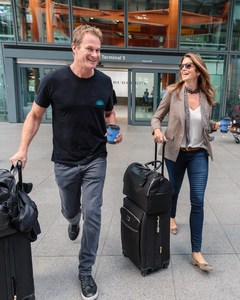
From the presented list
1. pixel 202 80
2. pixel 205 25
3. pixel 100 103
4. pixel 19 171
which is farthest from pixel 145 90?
pixel 19 171

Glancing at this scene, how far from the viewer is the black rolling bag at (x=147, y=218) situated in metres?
2.43

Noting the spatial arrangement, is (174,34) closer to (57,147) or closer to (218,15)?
(218,15)

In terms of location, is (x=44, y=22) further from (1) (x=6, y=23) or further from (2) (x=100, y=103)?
(2) (x=100, y=103)

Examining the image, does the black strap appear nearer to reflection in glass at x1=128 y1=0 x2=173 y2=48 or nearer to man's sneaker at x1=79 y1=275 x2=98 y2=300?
man's sneaker at x1=79 y1=275 x2=98 y2=300

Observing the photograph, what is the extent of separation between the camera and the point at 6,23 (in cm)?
1266

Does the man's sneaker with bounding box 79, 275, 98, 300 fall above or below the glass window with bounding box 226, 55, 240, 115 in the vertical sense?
below

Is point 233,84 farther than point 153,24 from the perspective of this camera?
Yes

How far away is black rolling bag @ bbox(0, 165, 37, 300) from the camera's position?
183cm

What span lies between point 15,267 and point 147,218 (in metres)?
1.08

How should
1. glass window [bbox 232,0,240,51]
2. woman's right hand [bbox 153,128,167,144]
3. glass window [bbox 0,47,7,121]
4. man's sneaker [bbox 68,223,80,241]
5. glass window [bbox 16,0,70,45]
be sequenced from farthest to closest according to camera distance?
glass window [bbox 0,47,7,121]
glass window [bbox 232,0,240,51]
glass window [bbox 16,0,70,45]
man's sneaker [bbox 68,223,80,241]
woman's right hand [bbox 153,128,167,144]

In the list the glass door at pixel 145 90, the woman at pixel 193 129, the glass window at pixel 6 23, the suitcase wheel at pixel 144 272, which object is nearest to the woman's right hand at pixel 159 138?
the woman at pixel 193 129

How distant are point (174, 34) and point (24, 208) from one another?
41.2 ft

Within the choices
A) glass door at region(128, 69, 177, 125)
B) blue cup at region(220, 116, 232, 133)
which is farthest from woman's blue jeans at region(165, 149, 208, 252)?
glass door at region(128, 69, 177, 125)

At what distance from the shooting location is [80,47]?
2268mm
